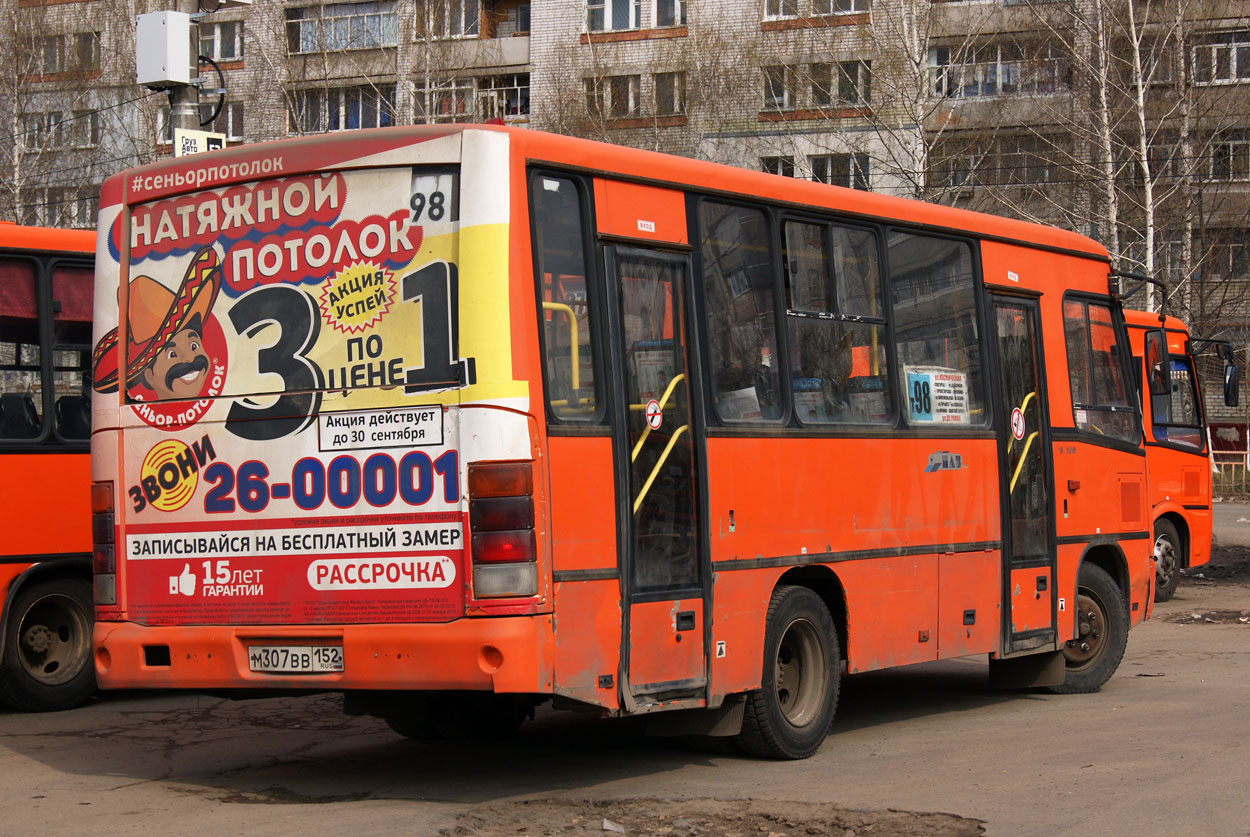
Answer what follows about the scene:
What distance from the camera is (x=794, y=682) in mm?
8703

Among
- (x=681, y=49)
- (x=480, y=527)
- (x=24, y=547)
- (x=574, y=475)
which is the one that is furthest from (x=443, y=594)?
(x=681, y=49)

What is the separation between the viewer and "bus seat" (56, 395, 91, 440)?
11.0 metres

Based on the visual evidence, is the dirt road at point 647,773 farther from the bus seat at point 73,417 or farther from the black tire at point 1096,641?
the bus seat at point 73,417

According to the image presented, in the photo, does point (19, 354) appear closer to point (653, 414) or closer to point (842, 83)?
point (653, 414)

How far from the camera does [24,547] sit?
35.0ft

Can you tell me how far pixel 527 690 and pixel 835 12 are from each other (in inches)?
1333

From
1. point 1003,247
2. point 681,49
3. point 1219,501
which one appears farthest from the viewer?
point 681,49

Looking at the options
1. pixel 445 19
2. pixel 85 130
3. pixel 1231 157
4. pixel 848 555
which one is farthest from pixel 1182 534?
Answer: pixel 85 130

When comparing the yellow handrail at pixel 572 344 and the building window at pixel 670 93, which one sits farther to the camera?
the building window at pixel 670 93

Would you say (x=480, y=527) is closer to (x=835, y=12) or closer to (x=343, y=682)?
(x=343, y=682)

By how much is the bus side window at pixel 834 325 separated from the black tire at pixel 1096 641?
116 inches

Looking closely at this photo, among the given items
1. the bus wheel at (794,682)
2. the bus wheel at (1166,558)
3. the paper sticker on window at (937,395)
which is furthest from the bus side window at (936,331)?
the bus wheel at (1166,558)

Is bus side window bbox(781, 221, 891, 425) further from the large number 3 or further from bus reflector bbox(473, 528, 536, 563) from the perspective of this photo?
the large number 3

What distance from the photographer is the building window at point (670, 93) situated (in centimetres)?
4162
